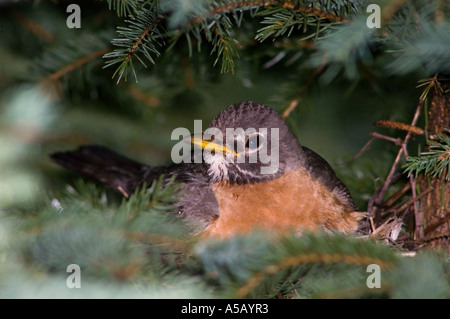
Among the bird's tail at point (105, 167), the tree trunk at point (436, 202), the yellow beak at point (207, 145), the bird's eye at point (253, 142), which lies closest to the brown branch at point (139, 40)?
the yellow beak at point (207, 145)

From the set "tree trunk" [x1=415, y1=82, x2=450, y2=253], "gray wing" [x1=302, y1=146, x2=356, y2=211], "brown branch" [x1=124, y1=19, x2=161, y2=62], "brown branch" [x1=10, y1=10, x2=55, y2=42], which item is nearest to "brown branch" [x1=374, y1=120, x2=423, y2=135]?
"tree trunk" [x1=415, y1=82, x2=450, y2=253]

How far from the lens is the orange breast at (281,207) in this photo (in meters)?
3.38

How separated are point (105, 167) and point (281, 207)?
1867 millimetres

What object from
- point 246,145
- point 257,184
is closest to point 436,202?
point 257,184

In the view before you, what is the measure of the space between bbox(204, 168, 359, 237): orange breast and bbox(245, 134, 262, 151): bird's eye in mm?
251

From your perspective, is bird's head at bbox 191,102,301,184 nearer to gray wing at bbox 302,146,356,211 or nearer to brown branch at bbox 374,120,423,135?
gray wing at bbox 302,146,356,211

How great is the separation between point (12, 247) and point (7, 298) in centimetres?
25

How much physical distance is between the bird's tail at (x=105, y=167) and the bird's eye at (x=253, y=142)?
1.33 m

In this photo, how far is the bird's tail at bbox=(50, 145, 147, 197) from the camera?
461cm

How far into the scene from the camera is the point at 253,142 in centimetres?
362

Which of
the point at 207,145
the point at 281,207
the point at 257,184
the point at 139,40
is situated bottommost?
the point at 281,207

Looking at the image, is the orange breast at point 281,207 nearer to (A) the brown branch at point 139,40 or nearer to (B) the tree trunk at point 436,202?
(B) the tree trunk at point 436,202

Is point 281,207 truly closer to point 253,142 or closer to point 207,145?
point 253,142

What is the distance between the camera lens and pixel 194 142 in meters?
3.37
